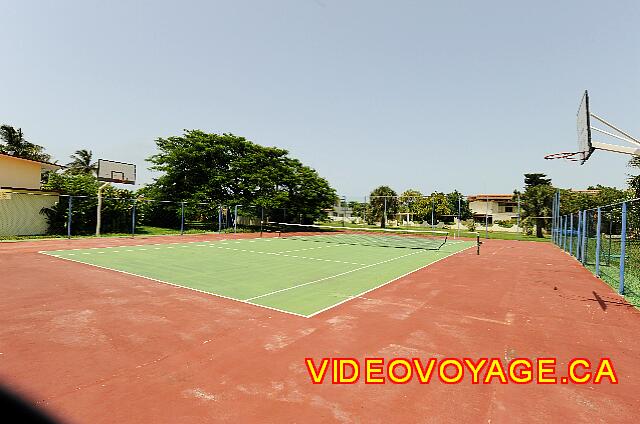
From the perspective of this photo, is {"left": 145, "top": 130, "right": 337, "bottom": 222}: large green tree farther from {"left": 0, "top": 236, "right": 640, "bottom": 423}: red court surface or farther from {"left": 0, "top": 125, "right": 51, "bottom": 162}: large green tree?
{"left": 0, "top": 236, "right": 640, "bottom": 423}: red court surface

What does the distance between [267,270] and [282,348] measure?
7.36m

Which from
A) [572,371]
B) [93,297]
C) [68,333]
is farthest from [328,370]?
[93,297]

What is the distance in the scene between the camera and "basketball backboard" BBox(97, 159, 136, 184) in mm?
45688

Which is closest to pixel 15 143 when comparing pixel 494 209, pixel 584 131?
pixel 584 131

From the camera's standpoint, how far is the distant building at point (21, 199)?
23.6 m

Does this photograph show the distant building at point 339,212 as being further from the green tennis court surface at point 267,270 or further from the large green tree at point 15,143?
the large green tree at point 15,143

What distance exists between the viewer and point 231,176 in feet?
129

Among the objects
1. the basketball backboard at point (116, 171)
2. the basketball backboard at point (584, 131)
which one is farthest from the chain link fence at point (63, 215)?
the basketball backboard at point (584, 131)

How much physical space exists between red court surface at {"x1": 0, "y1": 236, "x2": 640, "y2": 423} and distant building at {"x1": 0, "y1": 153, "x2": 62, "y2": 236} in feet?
57.9

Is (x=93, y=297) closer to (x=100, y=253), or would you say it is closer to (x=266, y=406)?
(x=266, y=406)

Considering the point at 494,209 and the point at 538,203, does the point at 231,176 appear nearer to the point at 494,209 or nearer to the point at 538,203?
the point at 538,203

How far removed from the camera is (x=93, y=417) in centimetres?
370

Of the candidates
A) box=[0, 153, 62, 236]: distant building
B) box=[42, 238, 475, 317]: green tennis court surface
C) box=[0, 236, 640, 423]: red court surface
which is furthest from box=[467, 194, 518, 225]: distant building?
box=[0, 153, 62, 236]: distant building

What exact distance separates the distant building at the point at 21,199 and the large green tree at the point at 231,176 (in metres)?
12.0
